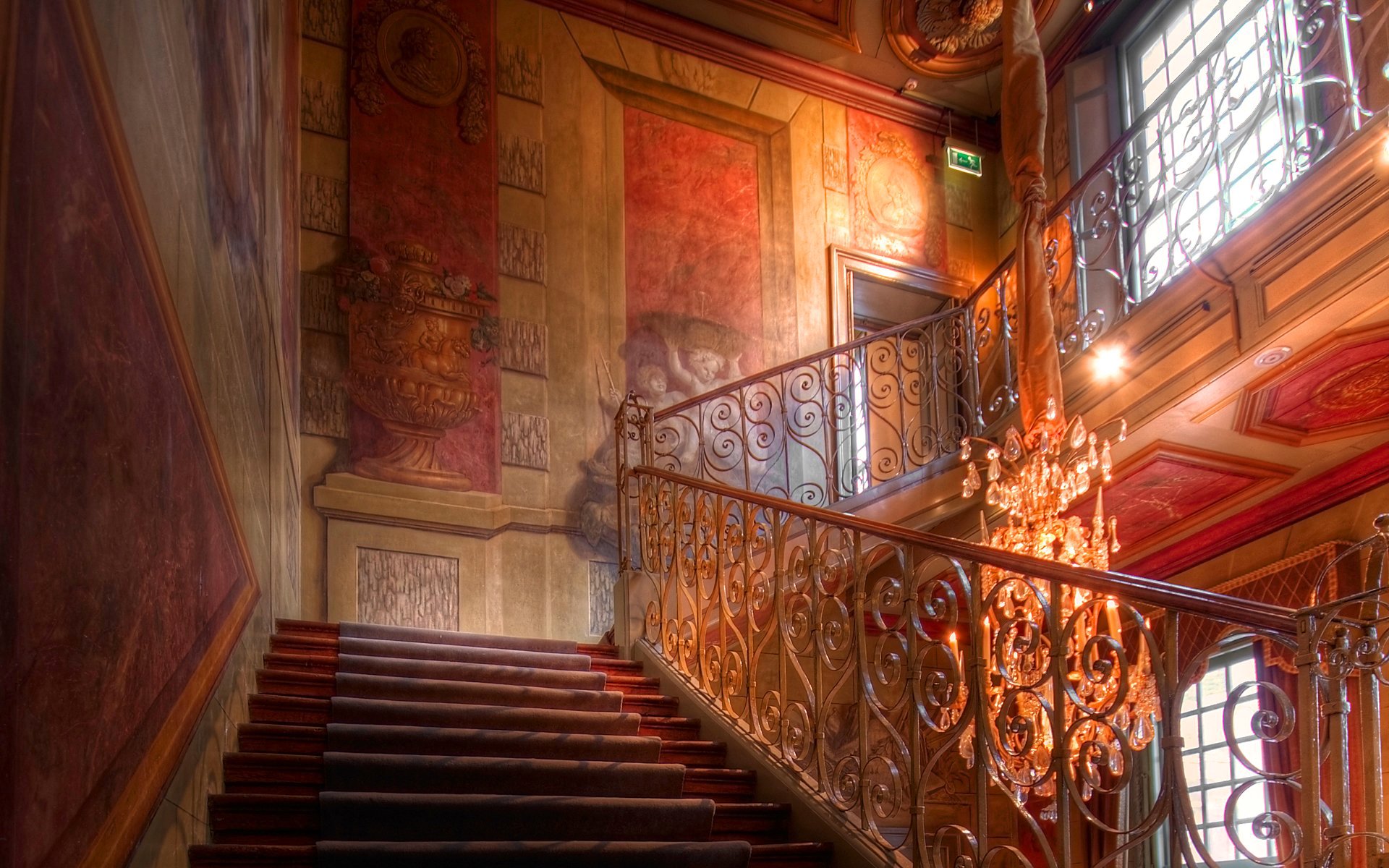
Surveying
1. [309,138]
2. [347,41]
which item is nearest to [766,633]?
[309,138]

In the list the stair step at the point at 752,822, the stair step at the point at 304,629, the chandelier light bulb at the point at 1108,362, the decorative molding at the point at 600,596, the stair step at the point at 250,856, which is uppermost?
the chandelier light bulb at the point at 1108,362

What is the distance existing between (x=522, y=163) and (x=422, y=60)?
91cm

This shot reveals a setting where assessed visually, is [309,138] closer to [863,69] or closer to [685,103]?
[685,103]

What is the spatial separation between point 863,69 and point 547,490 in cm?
430

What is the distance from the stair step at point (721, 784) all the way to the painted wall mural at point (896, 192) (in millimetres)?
5944

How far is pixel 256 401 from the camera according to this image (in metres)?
4.42

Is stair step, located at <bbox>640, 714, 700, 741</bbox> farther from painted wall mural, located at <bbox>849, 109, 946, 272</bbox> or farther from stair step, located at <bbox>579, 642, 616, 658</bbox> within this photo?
painted wall mural, located at <bbox>849, 109, 946, 272</bbox>

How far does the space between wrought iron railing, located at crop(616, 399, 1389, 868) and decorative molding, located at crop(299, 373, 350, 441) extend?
1817 mm

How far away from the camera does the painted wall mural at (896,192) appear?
9.71m

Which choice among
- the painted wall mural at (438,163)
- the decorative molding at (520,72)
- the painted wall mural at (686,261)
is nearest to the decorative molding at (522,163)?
the painted wall mural at (438,163)

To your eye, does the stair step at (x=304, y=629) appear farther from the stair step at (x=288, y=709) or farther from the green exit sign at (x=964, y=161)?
the green exit sign at (x=964, y=161)

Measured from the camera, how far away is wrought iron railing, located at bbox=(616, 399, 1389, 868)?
2434 millimetres

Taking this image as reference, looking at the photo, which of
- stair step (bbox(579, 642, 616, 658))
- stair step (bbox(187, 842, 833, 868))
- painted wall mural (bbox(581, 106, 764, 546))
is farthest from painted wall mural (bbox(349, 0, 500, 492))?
stair step (bbox(187, 842, 833, 868))

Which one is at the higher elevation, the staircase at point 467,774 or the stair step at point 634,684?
the stair step at point 634,684
